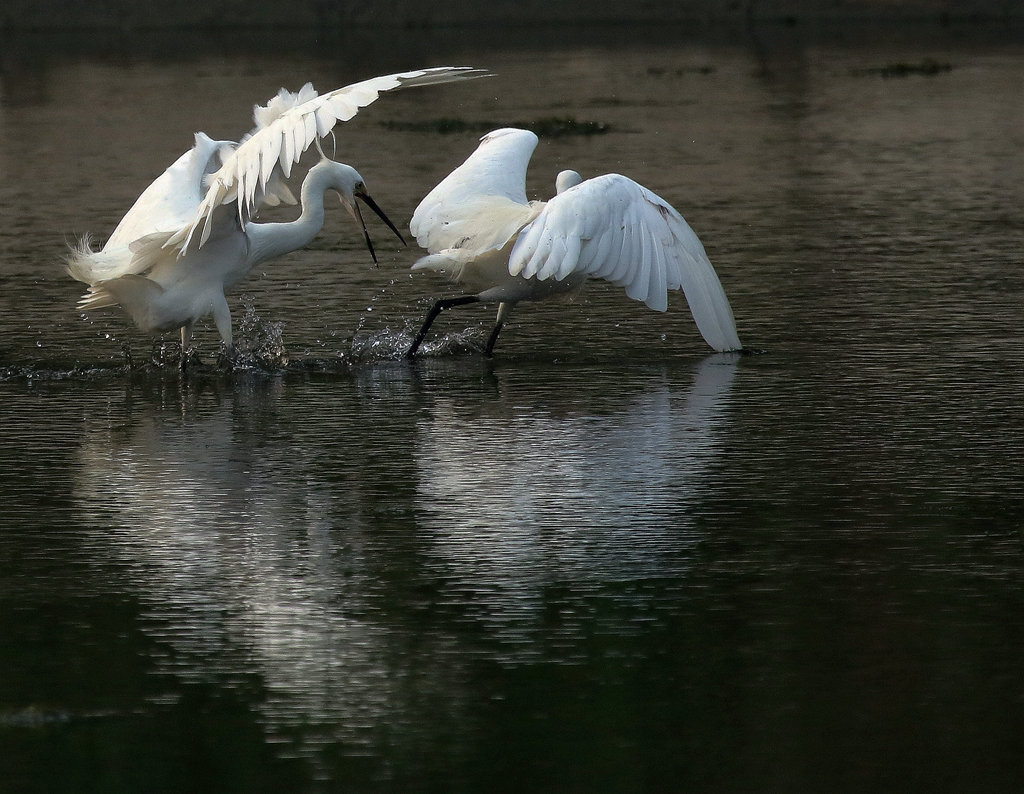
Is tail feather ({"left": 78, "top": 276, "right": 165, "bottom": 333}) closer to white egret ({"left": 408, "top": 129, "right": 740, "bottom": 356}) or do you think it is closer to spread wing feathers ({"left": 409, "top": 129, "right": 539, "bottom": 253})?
white egret ({"left": 408, "top": 129, "right": 740, "bottom": 356})

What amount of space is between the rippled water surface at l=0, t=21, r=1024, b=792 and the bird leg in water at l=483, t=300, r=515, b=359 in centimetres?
13

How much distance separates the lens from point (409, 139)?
22516mm

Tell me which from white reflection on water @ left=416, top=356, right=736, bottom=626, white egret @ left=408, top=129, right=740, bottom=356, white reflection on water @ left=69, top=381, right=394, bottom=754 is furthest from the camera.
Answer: white egret @ left=408, top=129, right=740, bottom=356

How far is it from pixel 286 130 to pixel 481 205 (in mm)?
1963

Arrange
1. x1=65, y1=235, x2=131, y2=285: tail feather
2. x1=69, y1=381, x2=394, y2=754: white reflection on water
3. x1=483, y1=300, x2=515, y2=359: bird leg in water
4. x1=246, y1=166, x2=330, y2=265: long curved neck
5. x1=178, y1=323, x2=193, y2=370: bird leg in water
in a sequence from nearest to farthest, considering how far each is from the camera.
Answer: x1=69, y1=381, x2=394, y2=754: white reflection on water
x1=65, y1=235, x2=131, y2=285: tail feather
x1=178, y1=323, x2=193, y2=370: bird leg in water
x1=246, y1=166, x2=330, y2=265: long curved neck
x1=483, y1=300, x2=515, y2=359: bird leg in water

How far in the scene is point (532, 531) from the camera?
21.4ft

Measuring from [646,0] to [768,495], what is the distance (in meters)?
39.3

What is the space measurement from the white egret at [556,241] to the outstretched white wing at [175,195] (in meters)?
1.15

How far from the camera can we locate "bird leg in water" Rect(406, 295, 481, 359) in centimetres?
1033

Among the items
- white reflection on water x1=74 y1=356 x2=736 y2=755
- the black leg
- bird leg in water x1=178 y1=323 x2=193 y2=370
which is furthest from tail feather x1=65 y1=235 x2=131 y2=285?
the black leg

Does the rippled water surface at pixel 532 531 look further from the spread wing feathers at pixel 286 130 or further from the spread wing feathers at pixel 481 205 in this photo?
the spread wing feathers at pixel 286 130

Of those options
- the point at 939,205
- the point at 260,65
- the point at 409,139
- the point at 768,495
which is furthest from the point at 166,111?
the point at 768,495

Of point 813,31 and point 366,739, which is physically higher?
point 813,31

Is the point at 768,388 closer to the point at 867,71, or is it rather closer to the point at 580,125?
the point at 580,125
